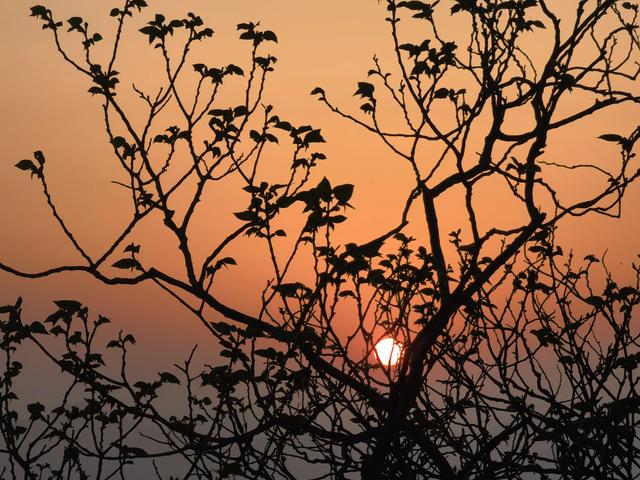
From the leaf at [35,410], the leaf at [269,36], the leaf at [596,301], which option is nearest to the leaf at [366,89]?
the leaf at [269,36]

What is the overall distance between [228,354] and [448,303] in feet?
6.03

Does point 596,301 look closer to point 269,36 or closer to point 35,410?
point 269,36

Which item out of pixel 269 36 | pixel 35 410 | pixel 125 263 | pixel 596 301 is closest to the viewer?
pixel 125 263

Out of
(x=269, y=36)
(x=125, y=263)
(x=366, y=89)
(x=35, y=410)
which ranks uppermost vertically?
(x=269, y=36)

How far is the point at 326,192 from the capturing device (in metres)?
3.83

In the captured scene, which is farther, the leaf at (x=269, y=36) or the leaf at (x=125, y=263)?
the leaf at (x=269, y=36)

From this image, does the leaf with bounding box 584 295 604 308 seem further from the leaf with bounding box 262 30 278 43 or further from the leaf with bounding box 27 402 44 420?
the leaf with bounding box 27 402 44 420

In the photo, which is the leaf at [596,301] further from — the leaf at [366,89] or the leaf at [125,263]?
the leaf at [125,263]

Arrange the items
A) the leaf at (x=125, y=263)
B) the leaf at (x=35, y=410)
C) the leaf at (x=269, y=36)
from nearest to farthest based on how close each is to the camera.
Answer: the leaf at (x=125, y=263) < the leaf at (x=269, y=36) < the leaf at (x=35, y=410)

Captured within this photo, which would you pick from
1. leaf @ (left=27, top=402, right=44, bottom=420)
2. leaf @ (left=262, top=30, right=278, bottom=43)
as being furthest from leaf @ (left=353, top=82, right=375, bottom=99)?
leaf @ (left=27, top=402, right=44, bottom=420)

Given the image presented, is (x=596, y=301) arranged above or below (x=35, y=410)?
below

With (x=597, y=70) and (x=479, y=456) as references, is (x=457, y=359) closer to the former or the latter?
(x=479, y=456)

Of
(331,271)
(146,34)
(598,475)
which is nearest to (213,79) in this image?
(146,34)

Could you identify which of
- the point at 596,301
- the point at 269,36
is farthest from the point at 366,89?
the point at 596,301
